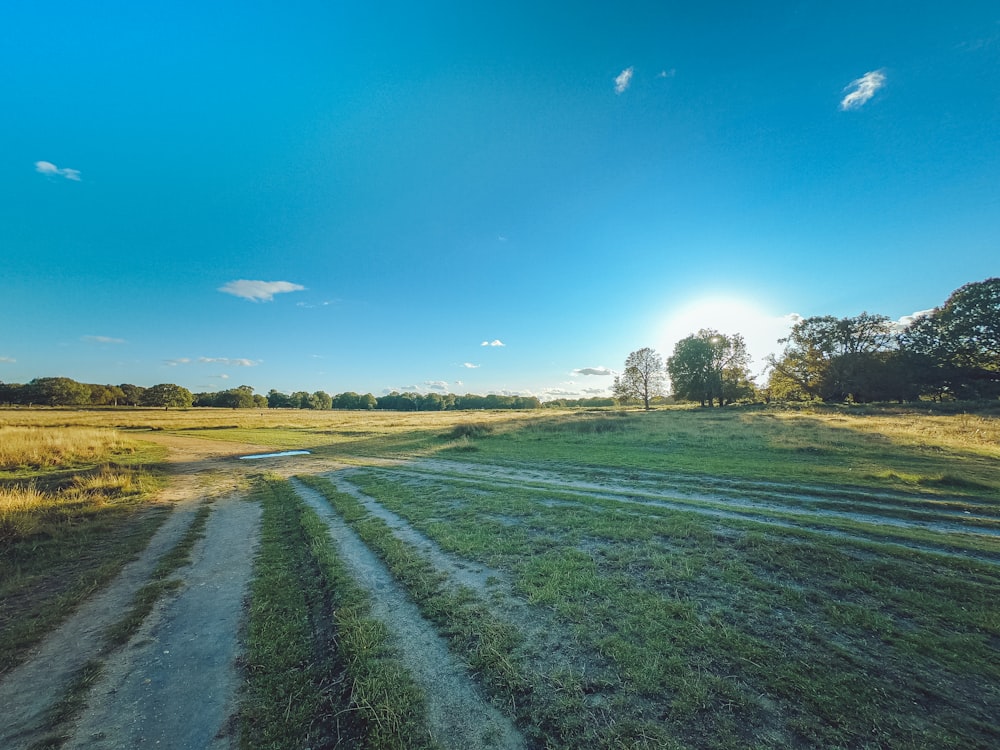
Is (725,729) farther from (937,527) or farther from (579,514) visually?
(937,527)

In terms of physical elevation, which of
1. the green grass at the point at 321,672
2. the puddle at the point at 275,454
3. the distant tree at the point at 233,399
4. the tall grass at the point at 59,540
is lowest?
the puddle at the point at 275,454

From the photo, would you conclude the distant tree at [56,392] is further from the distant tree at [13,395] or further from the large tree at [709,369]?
the large tree at [709,369]

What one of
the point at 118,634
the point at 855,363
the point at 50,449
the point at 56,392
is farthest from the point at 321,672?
the point at 56,392

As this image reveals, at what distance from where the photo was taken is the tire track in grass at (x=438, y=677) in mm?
3438

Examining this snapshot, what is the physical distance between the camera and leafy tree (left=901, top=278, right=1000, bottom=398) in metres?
41.9

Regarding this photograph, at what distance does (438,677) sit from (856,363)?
67.4 m

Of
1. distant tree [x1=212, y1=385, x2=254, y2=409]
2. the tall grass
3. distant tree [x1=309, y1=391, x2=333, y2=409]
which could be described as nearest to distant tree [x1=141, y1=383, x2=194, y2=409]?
distant tree [x1=212, y1=385, x2=254, y2=409]

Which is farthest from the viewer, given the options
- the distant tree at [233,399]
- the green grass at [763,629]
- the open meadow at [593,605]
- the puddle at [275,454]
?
the distant tree at [233,399]

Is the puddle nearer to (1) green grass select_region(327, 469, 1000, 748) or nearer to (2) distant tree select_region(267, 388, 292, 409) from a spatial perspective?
(1) green grass select_region(327, 469, 1000, 748)

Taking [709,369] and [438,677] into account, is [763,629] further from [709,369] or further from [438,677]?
[709,369]

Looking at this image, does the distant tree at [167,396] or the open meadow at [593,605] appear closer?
the open meadow at [593,605]

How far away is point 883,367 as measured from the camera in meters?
47.7

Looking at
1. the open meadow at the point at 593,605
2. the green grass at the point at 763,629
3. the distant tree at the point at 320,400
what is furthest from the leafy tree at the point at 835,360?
the distant tree at the point at 320,400

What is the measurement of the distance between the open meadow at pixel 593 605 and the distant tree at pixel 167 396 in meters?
138
